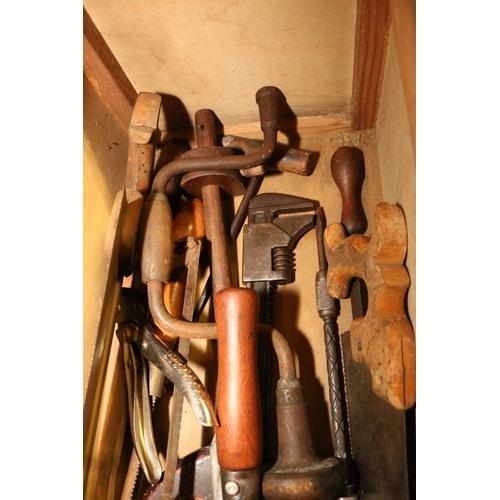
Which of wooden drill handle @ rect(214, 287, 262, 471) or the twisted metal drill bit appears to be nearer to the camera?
wooden drill handle @ rect(214, 287, 262, 471)

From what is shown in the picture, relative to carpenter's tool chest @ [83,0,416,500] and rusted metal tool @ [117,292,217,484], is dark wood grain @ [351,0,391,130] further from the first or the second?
rusted metal tool @ [117,292,217,484]

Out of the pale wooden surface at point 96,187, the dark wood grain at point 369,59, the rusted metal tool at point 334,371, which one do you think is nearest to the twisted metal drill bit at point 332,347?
the rusted metal tool at point 334,371

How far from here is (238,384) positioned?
789 millimetres

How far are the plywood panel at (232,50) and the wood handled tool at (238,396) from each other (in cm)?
45

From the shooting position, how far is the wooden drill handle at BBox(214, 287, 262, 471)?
764mm

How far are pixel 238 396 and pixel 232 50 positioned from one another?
614 mm

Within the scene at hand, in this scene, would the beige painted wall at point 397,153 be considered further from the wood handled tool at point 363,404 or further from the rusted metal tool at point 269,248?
the rusted metal tool at point 269,248

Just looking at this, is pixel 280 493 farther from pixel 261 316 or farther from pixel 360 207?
pixel 360 207

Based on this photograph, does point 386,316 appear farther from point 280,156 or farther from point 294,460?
point 280,156

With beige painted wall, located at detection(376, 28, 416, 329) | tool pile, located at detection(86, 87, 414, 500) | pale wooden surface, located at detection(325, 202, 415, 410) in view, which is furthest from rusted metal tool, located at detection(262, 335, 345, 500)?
beige painted wall, located at detection(376, 28, 416, 329)

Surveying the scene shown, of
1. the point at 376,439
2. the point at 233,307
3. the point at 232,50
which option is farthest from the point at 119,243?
the point at 376,439

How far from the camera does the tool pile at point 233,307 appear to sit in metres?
0.77

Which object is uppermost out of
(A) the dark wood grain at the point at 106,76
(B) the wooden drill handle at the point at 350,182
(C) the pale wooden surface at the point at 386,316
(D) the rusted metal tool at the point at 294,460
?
(A) the dark wood grain at the point at 106,76
